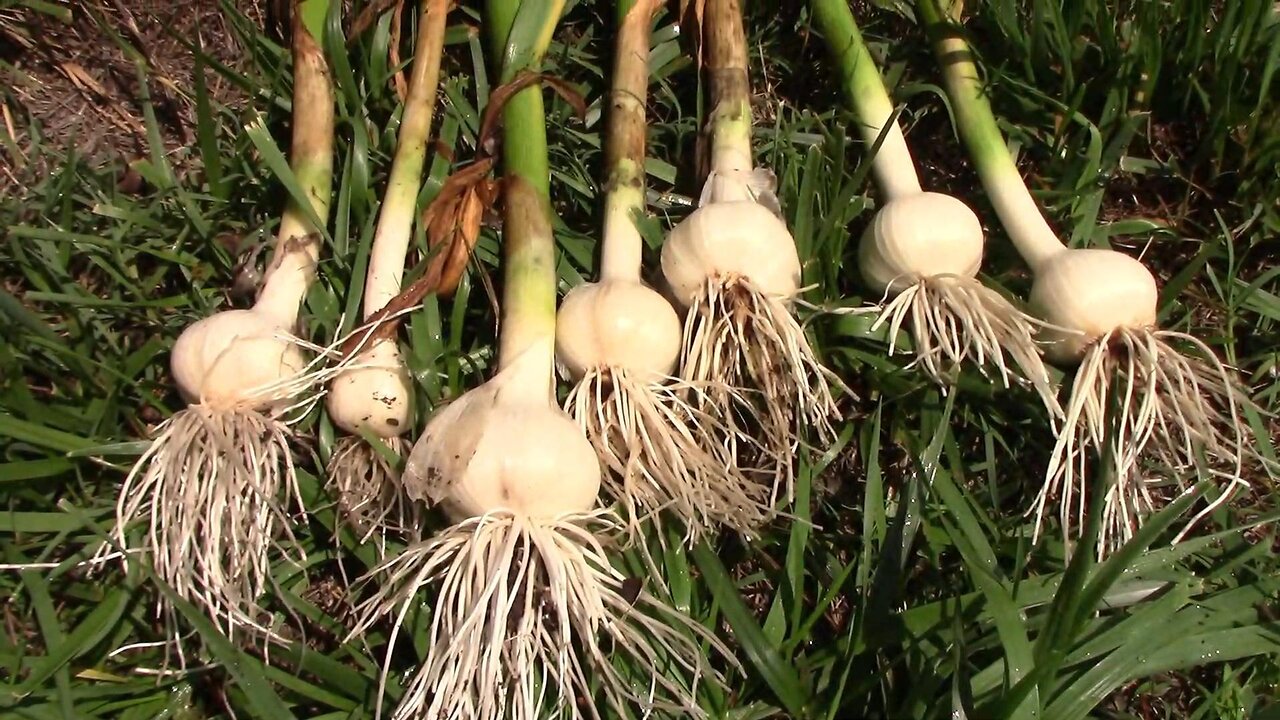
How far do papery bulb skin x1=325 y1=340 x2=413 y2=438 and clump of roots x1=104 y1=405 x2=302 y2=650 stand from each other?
88mm

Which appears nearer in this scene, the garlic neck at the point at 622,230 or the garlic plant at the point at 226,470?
the garlic plant at the point at 226,470

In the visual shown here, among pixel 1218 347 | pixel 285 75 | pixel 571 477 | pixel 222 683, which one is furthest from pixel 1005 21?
pixel 222 683

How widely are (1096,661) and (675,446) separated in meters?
0.57

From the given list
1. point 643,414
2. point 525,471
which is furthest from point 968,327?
point 525,471

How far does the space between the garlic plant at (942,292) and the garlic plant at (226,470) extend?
78cm

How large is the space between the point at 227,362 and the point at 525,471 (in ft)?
1.41

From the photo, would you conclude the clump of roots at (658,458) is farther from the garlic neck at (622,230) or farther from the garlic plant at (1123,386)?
the garlic plant at (1123,386)

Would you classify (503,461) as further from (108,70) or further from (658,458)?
(108,70)

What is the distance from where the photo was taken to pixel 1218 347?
4.74 feet

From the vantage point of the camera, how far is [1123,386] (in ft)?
4.26

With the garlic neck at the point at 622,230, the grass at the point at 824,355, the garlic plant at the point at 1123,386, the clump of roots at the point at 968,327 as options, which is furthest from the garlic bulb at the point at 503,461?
the garlic plant at the point at 1123,386

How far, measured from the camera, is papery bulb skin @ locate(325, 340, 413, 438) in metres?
1.27

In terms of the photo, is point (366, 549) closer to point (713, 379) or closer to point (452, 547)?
point (452, 547)

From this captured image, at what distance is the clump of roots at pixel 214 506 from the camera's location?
1201 mm
